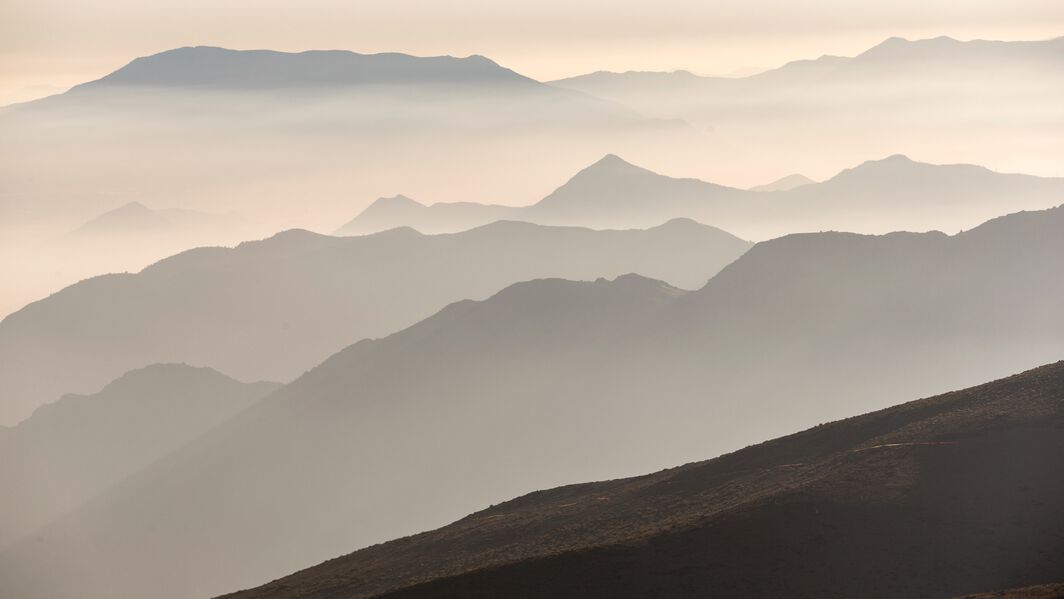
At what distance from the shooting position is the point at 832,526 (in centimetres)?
5638

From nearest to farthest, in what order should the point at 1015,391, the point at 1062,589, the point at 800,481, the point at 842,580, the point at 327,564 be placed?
the point at 1062,589 → the point at 842,580 → the point at 800,481 → the point at 1015,391 → the point at 327,564

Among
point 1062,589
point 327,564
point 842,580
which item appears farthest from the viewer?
point 327,564

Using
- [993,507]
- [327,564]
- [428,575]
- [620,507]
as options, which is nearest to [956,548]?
[993,507]

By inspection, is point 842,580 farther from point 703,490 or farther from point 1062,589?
point 703,490

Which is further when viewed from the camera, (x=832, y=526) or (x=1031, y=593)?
(x=832, y=526)

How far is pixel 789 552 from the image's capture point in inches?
2164

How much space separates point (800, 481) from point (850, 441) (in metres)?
9.38

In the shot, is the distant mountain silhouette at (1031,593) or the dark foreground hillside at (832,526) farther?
the dark foreground hillside at (832,526)

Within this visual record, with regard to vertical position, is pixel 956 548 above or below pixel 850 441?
below

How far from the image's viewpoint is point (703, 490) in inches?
2761

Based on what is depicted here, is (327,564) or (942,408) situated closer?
(942,408)

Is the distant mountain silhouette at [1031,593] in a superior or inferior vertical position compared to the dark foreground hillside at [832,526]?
inferior

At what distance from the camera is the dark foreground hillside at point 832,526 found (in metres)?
52.4

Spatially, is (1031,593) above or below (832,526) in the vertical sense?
below
